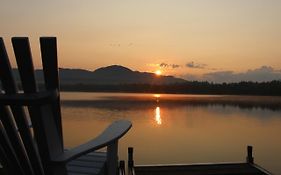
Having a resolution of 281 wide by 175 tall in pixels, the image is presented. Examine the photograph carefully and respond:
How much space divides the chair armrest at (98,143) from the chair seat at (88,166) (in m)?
0.60

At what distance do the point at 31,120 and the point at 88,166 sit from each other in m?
2.08

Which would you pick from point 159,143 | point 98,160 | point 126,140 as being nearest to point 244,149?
point 159,143

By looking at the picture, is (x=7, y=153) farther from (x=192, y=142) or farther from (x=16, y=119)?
(x=192, y=142)

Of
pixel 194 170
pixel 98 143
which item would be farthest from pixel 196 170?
pixel 98 143

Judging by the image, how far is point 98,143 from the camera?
319 cm

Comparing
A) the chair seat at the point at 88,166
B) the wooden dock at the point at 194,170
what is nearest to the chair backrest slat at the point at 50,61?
the chair seat at the point at 88,166

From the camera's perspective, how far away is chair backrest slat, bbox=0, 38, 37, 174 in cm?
237

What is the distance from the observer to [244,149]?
2100 cm

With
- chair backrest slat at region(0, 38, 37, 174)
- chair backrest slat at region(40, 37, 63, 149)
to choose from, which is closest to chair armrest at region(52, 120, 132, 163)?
chair backrest slat at region(0, 38, 37, 174)

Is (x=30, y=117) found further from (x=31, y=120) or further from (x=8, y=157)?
(x=8, y=157)

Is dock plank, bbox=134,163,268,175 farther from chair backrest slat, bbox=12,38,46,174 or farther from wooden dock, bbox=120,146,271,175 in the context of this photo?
chair backrest slat, bbox=12,38,46,174

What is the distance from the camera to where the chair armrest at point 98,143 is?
270cm

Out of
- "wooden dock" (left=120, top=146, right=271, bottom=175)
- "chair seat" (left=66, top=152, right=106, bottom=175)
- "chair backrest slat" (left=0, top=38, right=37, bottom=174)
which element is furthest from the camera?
"wooden dock" (left=120, top=146, right=271, bottom=175)

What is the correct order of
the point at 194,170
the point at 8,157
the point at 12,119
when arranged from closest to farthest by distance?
the point at 12,119
the point at 8,157
the point at 194,170
